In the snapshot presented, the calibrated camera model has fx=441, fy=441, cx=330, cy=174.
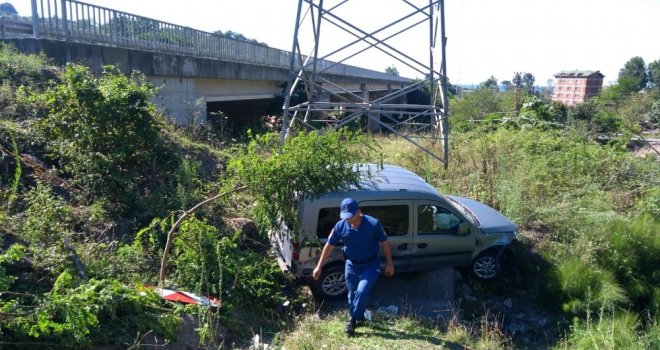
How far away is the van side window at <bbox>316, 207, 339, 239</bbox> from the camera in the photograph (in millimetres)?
5395

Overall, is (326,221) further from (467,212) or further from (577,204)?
(577,204)

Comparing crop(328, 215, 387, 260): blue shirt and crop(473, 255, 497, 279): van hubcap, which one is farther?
crop(473, 255, 497, 279): van hubcap

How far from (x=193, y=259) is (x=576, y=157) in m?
8.34

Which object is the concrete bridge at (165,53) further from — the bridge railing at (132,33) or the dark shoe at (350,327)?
the dark shoe at (350,327)

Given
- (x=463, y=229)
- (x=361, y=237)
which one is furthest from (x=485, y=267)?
(x=361, y=237)

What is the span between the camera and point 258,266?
18.3 ft

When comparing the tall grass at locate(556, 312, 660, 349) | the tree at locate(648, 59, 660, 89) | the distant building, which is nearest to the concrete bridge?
the tall grass at locate(556, 312, 660, 349)

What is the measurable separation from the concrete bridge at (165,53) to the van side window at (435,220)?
467 cm

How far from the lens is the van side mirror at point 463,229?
6029mm

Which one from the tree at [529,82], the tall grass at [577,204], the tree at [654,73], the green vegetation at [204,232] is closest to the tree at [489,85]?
the tree at [529,82]

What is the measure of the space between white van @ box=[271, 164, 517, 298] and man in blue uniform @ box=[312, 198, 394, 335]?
0.53 meters

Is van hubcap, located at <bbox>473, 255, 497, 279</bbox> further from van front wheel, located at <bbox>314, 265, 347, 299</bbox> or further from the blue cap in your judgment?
the blue cap

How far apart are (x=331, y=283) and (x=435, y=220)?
1.64m

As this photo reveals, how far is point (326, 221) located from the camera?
5438 millimetres
